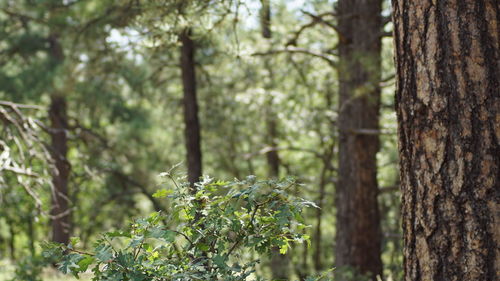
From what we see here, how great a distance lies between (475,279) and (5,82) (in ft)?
44.8

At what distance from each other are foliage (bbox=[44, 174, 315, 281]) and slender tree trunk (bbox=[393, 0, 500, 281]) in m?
0.58

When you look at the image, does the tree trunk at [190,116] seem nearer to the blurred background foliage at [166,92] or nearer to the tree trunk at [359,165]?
the blurred background foliage at [166,92]

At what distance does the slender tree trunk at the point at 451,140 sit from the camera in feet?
9.44

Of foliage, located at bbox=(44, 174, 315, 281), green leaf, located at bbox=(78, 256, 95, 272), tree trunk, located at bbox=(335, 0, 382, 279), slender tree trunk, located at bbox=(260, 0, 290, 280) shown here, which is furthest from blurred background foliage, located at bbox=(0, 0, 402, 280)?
green leaf, located at bbox=(78, 256, 95, 272)

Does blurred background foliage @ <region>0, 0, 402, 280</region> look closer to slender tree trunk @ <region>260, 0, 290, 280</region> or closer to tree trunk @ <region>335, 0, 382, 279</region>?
slender tree trunk @ <region>260, 0, 290, 280</region>

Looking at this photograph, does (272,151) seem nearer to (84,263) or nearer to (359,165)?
(359,165)

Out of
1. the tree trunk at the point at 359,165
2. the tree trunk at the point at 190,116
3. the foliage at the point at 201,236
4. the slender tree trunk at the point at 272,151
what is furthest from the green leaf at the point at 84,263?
the slender tree trunk at the point at 272,151

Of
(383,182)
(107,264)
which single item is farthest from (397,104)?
(383,182)

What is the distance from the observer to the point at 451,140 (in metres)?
2.95

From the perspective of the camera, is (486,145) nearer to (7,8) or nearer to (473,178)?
(473,178)

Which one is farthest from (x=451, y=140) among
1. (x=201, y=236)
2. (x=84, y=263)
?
(x=84, y=263)

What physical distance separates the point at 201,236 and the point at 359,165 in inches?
239

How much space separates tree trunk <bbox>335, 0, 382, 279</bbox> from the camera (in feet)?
28.6

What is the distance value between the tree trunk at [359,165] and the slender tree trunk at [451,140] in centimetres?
560
